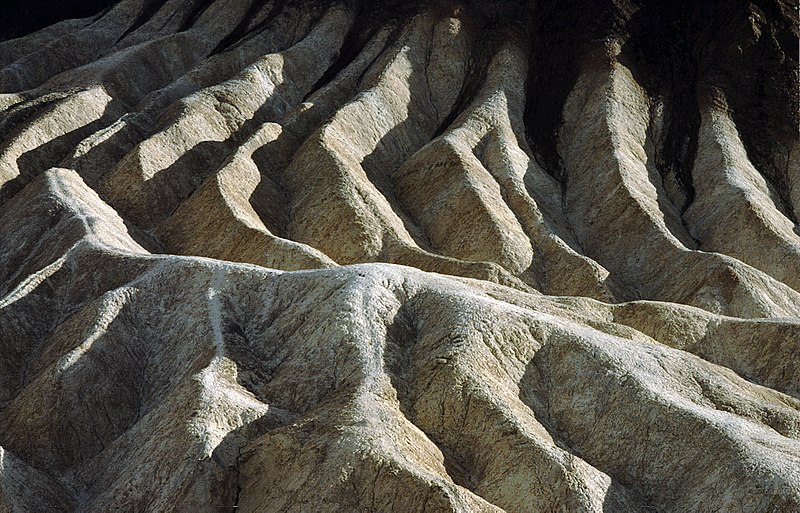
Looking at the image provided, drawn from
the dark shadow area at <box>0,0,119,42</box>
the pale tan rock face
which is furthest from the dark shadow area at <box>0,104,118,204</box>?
the dark shadow area at <box>0,0,119,42</box>

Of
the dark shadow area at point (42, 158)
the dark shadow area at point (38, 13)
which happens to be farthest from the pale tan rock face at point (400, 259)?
A: the dark shadow area at point (38, 13)

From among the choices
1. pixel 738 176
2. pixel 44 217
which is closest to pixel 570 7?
pixel 738 176

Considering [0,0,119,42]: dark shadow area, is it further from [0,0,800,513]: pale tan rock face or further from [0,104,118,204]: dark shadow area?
[0,104,118,204]: dark shadow area

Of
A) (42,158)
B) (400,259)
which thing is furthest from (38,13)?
(400,259)

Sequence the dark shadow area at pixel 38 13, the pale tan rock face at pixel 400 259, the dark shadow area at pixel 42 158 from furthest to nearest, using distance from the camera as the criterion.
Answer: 1. the dark shadow area at pixel 38 13
2. the dark shadow area at pixel 42 158
3. the pale tan rock face at pixel 400 259

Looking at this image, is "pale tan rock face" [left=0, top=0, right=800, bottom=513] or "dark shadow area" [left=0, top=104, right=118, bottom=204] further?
"dark shadow area" [left=0, top=104, right=118, bottom=204]

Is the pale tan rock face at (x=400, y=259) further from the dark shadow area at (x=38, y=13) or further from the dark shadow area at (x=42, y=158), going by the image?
the dark shadow area at (x=38, y=13)

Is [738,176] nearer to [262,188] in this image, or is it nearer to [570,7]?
[570,7]

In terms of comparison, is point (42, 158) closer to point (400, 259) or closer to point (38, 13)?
point (400, 259)
